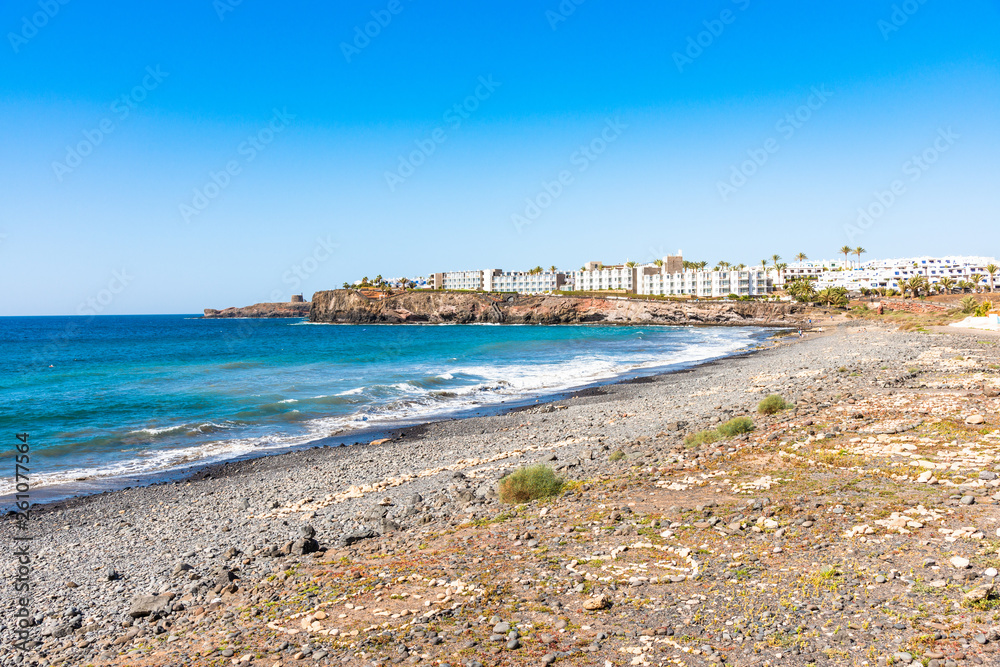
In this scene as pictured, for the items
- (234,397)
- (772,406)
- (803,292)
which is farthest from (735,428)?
(803,292)

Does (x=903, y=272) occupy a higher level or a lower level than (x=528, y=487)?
higher

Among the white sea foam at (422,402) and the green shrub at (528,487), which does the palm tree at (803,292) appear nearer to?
the white sea foam at (422,402)

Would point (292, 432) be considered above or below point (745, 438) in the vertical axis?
below

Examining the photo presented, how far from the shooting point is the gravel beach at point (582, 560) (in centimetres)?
538

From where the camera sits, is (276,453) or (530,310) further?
(530,310)

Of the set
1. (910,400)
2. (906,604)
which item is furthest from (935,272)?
(906,604)

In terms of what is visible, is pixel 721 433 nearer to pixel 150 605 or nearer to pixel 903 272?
pixel 150 605

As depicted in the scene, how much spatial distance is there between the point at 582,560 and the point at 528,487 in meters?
3.25

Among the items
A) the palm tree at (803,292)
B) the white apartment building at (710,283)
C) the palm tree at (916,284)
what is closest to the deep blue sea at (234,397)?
the palm tree at (803,292)

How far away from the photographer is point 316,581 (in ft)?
24.7

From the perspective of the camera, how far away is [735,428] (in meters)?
13.6

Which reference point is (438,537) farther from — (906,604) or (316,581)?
(906,604)

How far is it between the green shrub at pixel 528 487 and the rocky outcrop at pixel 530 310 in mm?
113993

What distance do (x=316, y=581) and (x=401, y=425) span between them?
16946mm
